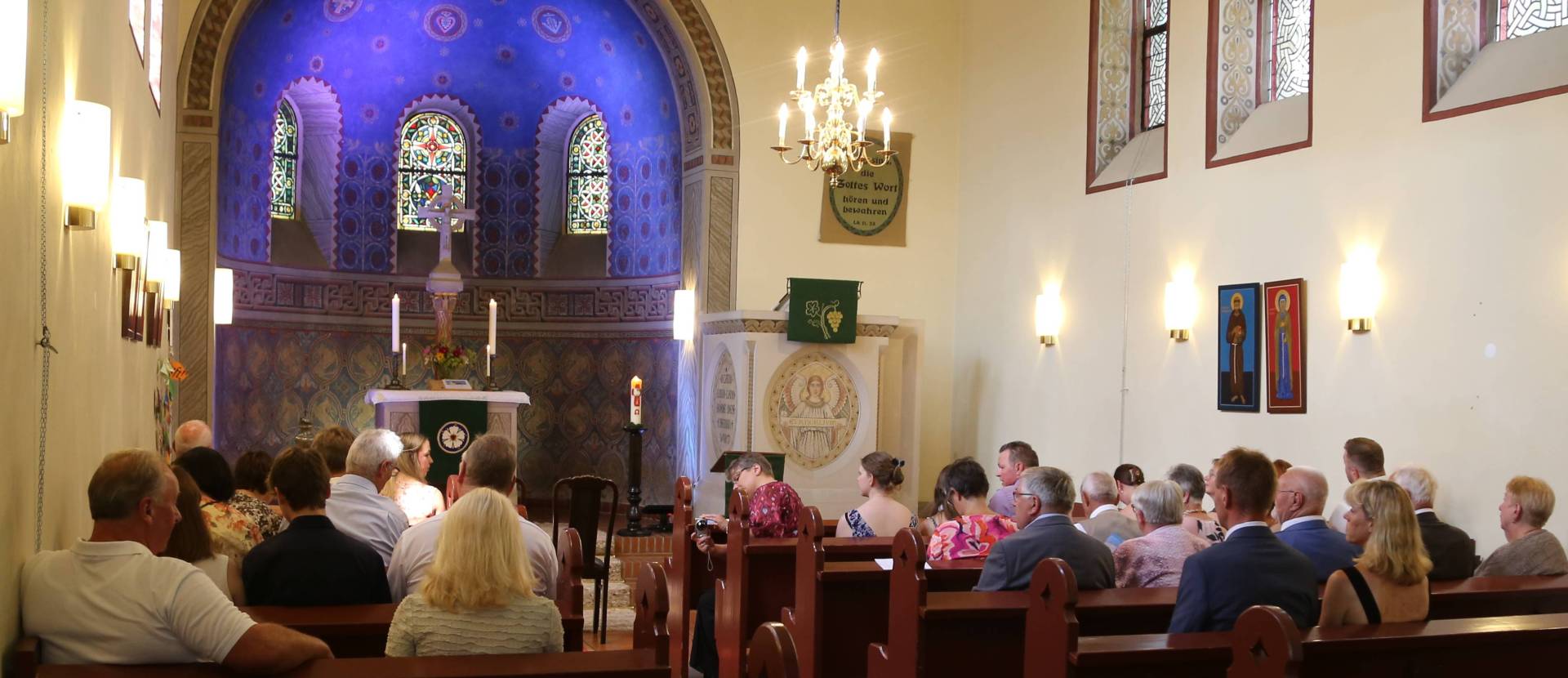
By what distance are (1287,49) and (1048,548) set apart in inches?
217

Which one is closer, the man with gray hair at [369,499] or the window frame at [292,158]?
the man with gray hair at [369,499]

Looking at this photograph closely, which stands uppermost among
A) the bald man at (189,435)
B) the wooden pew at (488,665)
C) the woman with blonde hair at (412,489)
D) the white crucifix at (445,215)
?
the white crucifix at (445,215)

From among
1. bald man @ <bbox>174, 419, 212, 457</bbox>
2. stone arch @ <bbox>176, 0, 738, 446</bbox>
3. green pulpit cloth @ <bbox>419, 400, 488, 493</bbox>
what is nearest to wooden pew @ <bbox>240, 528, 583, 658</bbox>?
bald man @ <bbox>174, 419, 212, 457</bbox>

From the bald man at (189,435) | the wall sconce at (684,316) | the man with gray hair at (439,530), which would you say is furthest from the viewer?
the wall sconce at (684,316)

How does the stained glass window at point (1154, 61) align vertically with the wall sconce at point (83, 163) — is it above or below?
above

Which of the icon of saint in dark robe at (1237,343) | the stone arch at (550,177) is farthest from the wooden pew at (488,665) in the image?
the stone arch at (550,177)

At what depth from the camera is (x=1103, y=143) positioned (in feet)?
33.4

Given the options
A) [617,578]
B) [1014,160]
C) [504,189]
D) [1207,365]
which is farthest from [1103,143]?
[504,189]

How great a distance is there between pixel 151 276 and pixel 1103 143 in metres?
6.83

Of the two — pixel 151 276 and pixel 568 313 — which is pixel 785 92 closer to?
pixel 568 313

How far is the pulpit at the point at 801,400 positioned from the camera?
10102 millimetres

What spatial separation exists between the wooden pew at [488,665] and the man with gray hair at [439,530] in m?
0.81

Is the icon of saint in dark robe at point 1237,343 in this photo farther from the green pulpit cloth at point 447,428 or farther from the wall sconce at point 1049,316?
the green pulpit cloth at point 447,428

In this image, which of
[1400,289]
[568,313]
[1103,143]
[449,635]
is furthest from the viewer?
[568,313]
